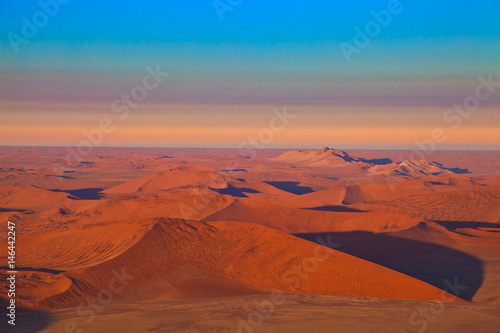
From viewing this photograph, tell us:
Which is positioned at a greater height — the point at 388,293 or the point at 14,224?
the point at 388,293

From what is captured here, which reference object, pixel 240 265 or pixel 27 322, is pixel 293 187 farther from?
pixel 27 322

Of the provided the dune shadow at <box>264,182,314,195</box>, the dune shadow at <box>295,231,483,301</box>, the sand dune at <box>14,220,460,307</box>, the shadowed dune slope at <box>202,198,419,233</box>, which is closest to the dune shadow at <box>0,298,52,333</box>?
the sand dune at <box>14,220,460,307</box>

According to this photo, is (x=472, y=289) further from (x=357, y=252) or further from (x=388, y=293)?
(x=357, y=252)

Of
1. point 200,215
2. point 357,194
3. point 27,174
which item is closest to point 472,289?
point 200,215

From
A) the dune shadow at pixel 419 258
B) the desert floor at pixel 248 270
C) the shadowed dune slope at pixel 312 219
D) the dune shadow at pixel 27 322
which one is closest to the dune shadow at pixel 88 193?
the desert floor at pixel 248 270

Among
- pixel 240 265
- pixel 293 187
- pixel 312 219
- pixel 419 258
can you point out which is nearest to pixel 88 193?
pixel 293 187

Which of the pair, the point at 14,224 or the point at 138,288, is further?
the point at 14,224
